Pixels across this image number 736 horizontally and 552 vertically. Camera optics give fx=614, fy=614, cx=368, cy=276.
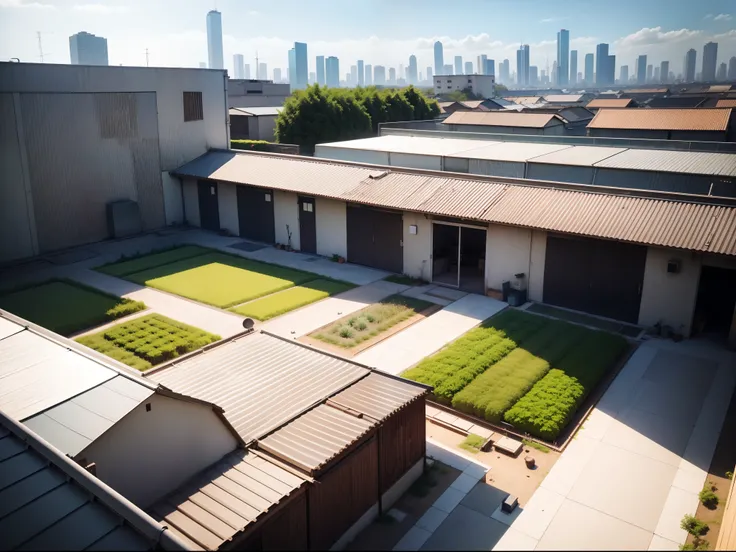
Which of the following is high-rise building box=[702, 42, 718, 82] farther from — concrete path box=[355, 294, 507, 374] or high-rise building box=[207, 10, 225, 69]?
high-rise building box=[207, 10, 225, 69]

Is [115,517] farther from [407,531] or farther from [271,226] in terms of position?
[271,226]

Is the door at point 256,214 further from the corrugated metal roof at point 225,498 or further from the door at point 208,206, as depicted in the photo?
the corrugated metal roof at point 225,498

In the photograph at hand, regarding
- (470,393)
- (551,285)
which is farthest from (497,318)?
(470,393)

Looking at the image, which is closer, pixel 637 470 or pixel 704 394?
pixel 637 470

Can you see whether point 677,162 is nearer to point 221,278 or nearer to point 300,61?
point 221,278

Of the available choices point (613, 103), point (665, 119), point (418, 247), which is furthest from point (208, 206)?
point (613, 103)

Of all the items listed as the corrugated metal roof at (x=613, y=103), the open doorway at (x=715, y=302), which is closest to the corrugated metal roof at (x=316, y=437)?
the open doorway at (x=715, y=302)

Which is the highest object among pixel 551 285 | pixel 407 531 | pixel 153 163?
pixel 153 163
